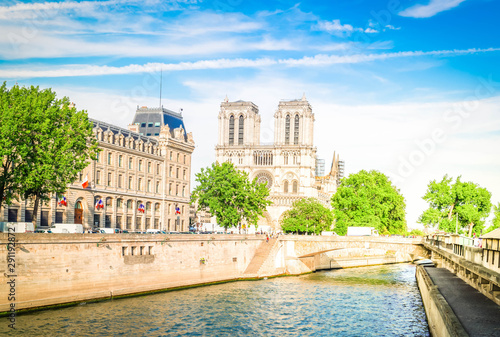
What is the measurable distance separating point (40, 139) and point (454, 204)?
81934 mm

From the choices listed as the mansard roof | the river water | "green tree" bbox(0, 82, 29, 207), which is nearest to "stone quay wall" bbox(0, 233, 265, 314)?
the river water

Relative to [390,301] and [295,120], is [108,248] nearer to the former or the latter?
[390,301]

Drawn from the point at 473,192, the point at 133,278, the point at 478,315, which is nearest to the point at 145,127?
the point at 133,278

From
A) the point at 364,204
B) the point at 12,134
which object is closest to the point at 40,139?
the point at 12,134

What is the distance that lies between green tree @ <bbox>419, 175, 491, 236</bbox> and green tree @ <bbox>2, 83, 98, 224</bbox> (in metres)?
72.4

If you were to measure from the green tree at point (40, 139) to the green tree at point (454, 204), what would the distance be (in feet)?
238

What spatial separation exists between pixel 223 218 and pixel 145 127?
27.4 meters

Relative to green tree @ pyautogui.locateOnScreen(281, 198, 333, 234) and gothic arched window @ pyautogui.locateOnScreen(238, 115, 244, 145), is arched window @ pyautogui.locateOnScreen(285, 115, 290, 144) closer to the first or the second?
gothic arched window @ pyautogui.locateOnScreen(238, 115, 244, 145)

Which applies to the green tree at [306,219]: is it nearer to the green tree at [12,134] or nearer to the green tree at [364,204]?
the green tree at [364,204]

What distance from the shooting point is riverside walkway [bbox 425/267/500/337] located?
82.0ft

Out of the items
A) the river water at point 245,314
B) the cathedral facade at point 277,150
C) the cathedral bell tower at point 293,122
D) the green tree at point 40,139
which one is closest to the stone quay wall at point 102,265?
the river water at point 245,314

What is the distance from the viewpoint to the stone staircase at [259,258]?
70188 mm

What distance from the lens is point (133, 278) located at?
51.5 metres

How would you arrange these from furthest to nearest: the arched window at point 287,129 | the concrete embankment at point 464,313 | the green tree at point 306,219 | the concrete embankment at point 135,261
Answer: the arched window at point 287,129 < the green tree at point 306,219 < the concrete embankment at point 135,261 < the concrete embankment at point 464,313
